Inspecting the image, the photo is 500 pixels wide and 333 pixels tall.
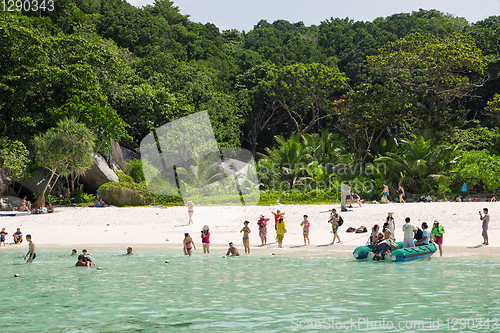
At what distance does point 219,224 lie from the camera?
2155 cm

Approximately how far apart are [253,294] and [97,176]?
22.0 m

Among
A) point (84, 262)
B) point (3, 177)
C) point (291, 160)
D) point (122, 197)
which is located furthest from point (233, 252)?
point (3, 177)

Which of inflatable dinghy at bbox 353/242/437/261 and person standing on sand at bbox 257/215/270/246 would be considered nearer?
inflatable dinghy at bbox 353/242/437/261

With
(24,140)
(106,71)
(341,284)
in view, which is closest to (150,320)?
(341,284)

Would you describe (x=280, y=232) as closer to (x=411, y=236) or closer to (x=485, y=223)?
(x=411, y=236)

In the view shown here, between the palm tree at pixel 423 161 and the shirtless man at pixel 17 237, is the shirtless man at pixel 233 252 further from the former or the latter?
the palm tree at pixel 423 161

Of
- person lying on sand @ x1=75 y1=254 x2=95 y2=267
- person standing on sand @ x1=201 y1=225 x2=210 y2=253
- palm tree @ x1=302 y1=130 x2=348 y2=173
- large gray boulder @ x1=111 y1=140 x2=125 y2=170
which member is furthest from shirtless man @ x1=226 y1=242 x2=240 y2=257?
large gray boulder @ x1=111 y1=140 x2=125 y2=170

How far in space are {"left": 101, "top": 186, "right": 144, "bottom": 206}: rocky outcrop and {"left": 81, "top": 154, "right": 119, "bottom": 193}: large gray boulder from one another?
2.27 metres

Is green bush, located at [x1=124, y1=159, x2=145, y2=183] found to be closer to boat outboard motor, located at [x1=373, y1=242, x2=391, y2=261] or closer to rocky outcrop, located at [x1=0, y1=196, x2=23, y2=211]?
rocky outcrop, located at [x1=0, y1=196, x2=23, y2=211]

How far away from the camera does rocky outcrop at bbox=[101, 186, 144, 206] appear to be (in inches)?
1075

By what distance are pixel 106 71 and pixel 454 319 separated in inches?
1188

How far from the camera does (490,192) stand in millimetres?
26922

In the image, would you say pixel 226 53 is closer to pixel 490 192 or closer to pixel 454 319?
pixel 490 192

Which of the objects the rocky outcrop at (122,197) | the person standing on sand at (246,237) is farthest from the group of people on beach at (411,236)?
the rocky outcrop at (122,197)
